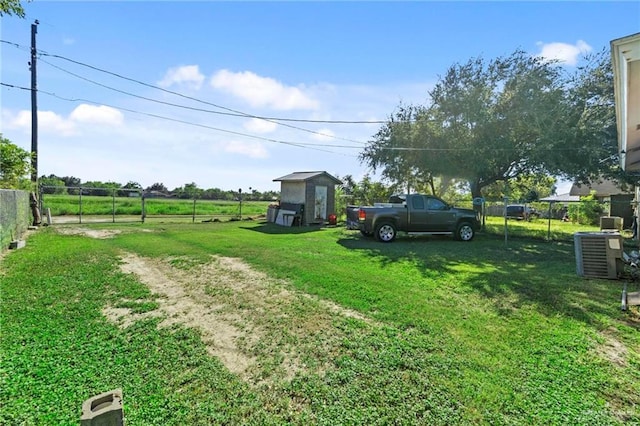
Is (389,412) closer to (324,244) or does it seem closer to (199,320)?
(199,320)

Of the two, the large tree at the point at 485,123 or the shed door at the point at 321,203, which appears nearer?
the large tree at the point at 485,123

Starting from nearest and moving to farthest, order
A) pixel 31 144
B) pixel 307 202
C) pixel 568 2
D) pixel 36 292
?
pixel 36 292, pixel 568 2, pixel 31 144, pixel 307 202

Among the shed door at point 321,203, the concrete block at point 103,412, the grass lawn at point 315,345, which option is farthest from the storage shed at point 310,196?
the concrete block at point 103,412

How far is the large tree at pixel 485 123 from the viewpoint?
43.7 feet

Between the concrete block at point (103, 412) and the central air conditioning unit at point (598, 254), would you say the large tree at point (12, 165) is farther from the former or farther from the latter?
the central air conditioning unit at point (598, 254)

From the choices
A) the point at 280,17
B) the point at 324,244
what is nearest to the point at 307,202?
the point at 324,244

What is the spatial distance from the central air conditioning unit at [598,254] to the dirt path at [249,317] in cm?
548

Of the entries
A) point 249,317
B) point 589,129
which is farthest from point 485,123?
point 249,317

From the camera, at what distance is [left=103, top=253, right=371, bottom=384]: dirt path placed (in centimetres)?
302

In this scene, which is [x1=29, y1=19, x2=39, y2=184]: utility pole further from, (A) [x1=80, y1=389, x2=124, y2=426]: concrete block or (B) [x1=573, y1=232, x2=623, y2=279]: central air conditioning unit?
(B) [x1=573, y1=232, x2=623, y2=279]: central air conditioning unit

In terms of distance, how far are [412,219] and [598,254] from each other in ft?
18.0

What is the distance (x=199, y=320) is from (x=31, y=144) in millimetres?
16245

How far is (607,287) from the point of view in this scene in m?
5.66

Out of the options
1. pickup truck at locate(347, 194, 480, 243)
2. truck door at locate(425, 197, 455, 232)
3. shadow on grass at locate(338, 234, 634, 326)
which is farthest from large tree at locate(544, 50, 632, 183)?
truck door at locate(425, 197, 455, 232)
